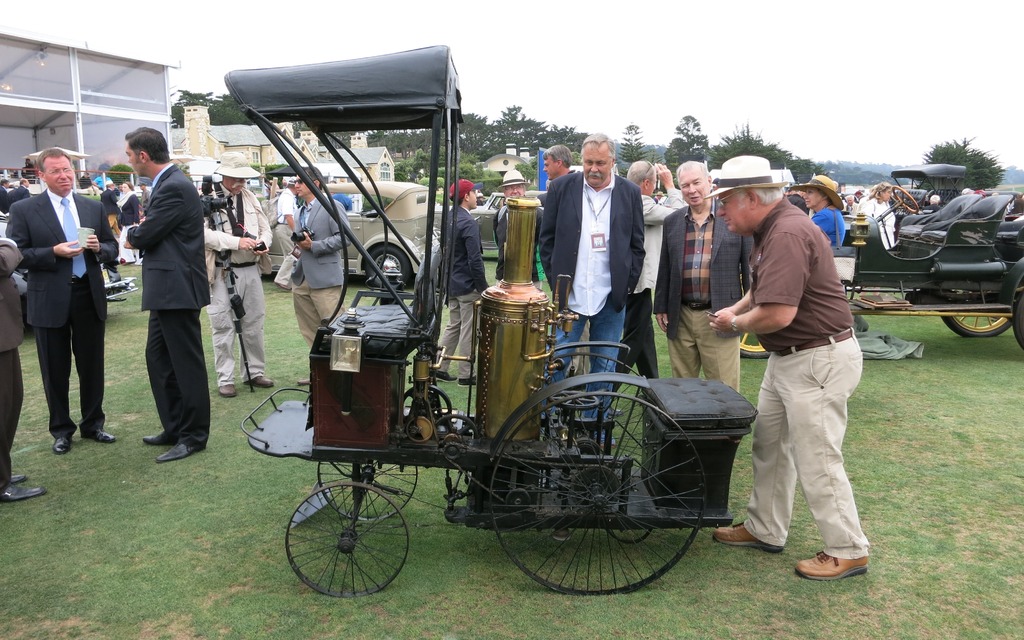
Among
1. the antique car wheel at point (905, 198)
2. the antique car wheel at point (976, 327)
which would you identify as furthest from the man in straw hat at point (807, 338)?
the antique car wheel at point (905, 198)

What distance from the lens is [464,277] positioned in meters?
6.16

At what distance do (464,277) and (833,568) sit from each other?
3.84 metres

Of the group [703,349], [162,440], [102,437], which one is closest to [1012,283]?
[703,349]

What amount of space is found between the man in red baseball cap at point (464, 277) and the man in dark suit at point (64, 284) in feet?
8.29

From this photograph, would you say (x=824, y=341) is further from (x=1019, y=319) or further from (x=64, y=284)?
(x=1019, y=319)

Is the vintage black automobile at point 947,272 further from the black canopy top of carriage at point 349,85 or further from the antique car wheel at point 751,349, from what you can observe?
the black canopy top of carriage at point 349,85

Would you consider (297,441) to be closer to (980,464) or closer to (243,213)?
(243,213)

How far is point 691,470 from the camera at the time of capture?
3.21m

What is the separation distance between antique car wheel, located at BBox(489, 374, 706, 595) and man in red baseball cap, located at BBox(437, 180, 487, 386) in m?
2.50

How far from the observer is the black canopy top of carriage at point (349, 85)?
2.78 metres

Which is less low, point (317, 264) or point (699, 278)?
point (699, 278)

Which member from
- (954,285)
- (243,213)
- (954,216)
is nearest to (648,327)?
(243,213)

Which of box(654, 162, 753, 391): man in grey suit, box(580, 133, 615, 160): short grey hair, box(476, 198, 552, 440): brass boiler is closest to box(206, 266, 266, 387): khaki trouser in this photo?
box(580, 133, 615, 160): short grey hair

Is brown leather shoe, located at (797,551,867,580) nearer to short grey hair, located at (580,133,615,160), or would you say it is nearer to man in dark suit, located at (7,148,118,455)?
short grey hair, located at (580,133,615,160)
